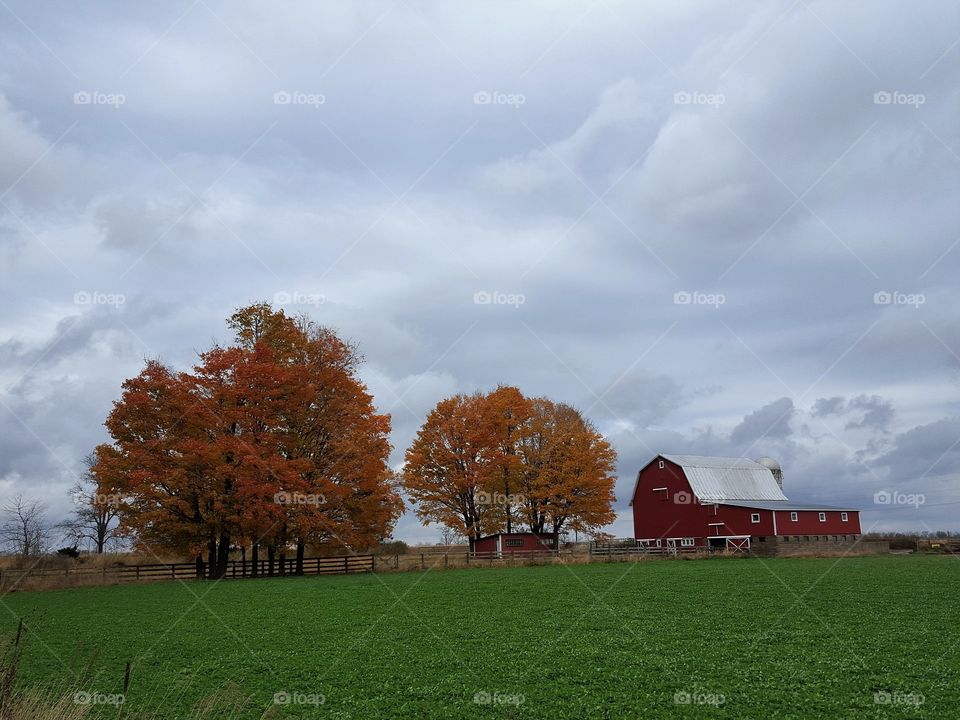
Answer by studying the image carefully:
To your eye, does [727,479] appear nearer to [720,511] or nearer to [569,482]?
[720,511]

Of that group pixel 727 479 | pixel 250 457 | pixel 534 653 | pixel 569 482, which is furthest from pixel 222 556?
pixel 727 479

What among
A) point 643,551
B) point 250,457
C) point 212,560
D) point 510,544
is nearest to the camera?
point 250,457

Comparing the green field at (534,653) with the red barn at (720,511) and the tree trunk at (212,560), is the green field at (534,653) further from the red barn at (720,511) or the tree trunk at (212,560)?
the red barn at (720,511)

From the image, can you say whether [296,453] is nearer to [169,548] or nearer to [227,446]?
[227,446]

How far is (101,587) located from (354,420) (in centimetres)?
1479

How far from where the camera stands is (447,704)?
1016cm

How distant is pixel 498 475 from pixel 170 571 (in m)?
22.1

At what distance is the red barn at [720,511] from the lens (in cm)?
5719

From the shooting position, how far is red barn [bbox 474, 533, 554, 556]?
53.5 m

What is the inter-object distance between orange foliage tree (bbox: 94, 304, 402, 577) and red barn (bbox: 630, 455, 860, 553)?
25.8 m

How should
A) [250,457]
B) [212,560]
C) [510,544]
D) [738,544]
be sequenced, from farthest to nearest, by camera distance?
[738,544], [510,544], [212,560], [250,457]

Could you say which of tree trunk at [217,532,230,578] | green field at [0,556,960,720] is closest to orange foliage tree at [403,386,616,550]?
tree trunk at [217,532,230,578]

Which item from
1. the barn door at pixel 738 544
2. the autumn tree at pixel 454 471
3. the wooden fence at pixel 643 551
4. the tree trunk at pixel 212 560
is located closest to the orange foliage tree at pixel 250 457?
the tree trunk at pixel 212 560

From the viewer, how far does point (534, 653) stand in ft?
43.7
